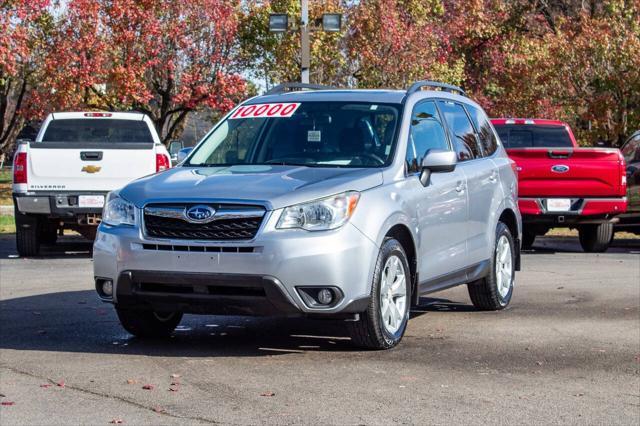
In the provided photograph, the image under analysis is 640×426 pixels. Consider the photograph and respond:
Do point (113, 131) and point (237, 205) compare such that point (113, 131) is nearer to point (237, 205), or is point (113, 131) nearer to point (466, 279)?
point (466, 279)

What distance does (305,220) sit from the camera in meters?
8.02

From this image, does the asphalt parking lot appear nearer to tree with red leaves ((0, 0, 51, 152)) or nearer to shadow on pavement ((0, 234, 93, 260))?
shadow on pavement ((0, 234, 93, 260))

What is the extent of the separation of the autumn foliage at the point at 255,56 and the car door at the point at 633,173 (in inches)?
465

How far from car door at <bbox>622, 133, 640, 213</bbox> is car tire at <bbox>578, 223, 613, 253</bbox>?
1203 mm

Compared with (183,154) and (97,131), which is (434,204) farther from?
(97,131)

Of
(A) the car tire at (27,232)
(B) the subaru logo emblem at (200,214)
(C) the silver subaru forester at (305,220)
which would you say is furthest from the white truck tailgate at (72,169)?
(B) the subaru logo emblem at (200,214)

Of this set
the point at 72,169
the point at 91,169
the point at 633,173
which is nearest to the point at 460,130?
the point at 91,169

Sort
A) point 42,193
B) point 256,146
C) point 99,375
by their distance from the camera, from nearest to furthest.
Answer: point 99,375, point 256,146, point 42,193

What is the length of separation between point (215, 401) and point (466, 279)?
3858 mm

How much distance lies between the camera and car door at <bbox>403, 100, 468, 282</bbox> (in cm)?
916

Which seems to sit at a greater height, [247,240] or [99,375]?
[247,240]

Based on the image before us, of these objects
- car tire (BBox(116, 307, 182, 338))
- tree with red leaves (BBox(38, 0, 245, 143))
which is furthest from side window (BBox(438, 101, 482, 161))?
tree with red leaves (BBox(38, 0, 245, 143))

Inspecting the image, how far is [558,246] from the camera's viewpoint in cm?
1981

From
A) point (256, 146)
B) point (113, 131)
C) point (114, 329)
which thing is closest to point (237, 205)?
point (256, 146)
